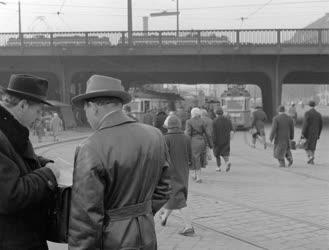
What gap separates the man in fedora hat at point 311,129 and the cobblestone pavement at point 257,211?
149 centimetres

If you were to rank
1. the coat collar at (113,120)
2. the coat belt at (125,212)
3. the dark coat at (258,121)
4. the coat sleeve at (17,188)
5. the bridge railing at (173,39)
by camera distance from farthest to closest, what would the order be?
the bridge railing at (173,39) < the dark coat at (258,121) < the coat collar at (113,120) < the coat belt at (125,212) < the coat sleeve at (17,188)

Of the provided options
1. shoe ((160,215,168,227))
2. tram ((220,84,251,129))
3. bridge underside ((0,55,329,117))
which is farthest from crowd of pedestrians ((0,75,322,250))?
bridge underside ((0,55,329,117))

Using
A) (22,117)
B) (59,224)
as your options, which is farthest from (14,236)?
(22,117)

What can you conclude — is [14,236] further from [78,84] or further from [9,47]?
[78,84]

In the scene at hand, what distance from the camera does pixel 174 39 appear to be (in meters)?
38.4

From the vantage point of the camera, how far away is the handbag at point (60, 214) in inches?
122

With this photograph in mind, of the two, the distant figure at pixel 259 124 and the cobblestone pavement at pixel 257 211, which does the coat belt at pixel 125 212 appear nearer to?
the cobblestone pavement at pixel 257 211

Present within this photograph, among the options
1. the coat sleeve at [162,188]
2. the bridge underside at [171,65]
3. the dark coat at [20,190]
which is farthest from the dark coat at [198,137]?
the bridge underside at [171,65]

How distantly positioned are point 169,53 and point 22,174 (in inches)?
1405

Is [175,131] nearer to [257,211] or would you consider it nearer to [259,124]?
[257,211]

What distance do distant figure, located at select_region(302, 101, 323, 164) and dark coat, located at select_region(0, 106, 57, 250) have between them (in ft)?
45.5

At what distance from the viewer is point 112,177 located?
3049mm

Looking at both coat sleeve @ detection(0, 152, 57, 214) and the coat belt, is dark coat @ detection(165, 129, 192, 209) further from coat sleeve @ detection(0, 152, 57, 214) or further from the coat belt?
coat sleeve @ detection(0, 152, 57, 214)

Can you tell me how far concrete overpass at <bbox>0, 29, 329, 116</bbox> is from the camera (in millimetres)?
37906
